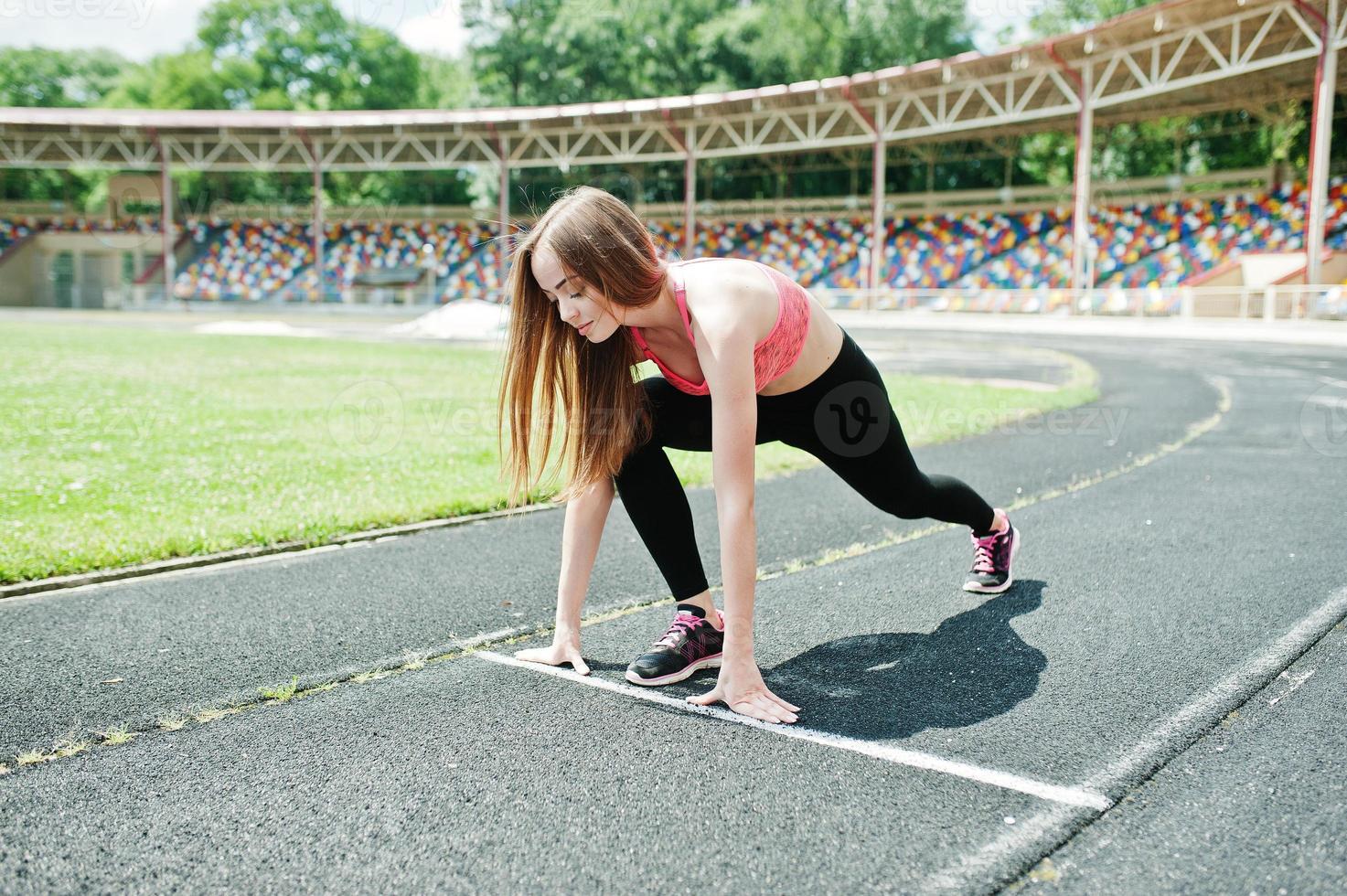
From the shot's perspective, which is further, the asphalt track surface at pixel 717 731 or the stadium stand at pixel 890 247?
the stadium stand at pixel 890 247

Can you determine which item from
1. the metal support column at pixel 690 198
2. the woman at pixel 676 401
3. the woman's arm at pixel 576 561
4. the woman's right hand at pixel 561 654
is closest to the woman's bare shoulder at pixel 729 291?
the woman at pixel 676 401

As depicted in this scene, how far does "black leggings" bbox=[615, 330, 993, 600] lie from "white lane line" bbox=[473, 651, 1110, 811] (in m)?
0.39

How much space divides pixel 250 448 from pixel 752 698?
247 inches

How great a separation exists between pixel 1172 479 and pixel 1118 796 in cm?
487

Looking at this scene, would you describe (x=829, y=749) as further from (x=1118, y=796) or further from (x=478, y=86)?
(x=478, y=86)

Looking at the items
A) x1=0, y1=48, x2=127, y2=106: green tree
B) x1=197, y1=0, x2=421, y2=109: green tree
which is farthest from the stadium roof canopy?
x1=0, y1=48, x2=127, y2=106: green tree

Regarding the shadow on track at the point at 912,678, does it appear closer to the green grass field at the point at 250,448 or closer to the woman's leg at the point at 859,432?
the woman's leg at the point at 859,432

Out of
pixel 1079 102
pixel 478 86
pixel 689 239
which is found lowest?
pixel 689 239

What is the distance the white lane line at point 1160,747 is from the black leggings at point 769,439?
1.15 metres

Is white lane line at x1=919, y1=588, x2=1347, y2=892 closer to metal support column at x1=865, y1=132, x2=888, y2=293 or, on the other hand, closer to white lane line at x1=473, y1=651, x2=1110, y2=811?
white lane line at x1=473, y1=651, x2=1110, y2=811

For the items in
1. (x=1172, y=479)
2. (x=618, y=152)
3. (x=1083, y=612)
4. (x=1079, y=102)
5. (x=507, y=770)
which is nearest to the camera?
(x=507, y=770)

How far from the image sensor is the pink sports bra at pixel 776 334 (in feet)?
9.07

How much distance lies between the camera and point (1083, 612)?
148 inches

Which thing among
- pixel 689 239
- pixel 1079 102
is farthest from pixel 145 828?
pixel 689 239
